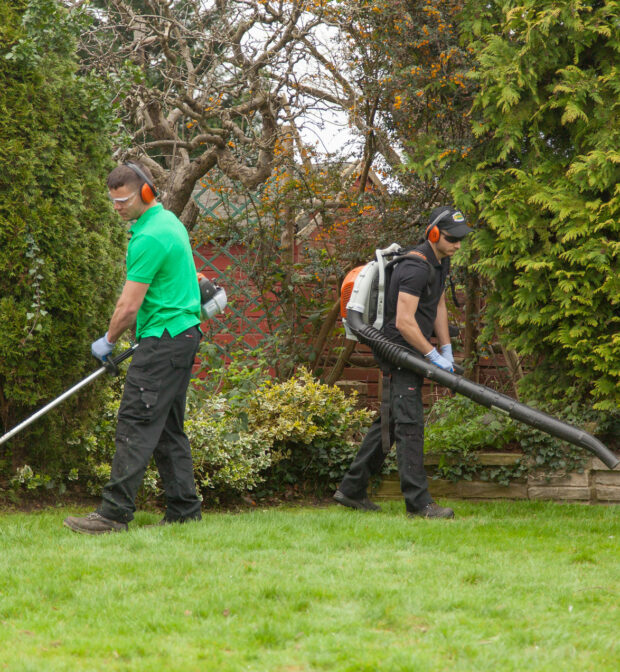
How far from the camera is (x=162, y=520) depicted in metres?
5.22

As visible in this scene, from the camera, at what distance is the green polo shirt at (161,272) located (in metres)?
4.78

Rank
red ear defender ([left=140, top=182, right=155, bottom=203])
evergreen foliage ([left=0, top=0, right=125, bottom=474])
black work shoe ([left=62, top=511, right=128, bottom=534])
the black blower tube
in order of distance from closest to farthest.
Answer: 1. black work shoe ([left=62, top=511, right=128, bottom=534])
2. red ear defender ([left=140, top=182, right=155, bottom=203])
3. the black blower tube
4. evergreen foliage ([left=0, top=0, right=125, bottom=474])

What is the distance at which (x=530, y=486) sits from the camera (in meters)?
6.27

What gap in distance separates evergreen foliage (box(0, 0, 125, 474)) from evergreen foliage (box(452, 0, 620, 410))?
2956 mm

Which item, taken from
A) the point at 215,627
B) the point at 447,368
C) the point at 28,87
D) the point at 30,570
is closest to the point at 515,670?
the point at 215,627

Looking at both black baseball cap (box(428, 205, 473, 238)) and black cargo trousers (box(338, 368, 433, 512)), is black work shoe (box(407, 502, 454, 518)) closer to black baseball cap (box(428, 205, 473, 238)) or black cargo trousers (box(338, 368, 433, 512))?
black cargo trousers (box(338, 368, 433, 512))

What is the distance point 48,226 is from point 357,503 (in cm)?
289

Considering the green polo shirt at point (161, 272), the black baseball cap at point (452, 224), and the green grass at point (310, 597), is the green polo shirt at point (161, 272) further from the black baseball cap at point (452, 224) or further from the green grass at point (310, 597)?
the black baseball cap at point (452, 224)

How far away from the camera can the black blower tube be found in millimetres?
4988

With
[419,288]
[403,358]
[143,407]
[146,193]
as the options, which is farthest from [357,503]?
[146,193]

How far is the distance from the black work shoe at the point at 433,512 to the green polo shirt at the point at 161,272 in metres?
1.98

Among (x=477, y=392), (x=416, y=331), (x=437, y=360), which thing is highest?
(x=416, y=331)

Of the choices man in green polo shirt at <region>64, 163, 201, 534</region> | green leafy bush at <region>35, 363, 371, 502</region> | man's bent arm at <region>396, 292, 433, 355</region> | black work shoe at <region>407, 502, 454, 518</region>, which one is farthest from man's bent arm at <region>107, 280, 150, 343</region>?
black work shoe at <region>407, 502, 454, 518</region>

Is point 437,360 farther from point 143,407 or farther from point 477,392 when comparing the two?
point 143,407
